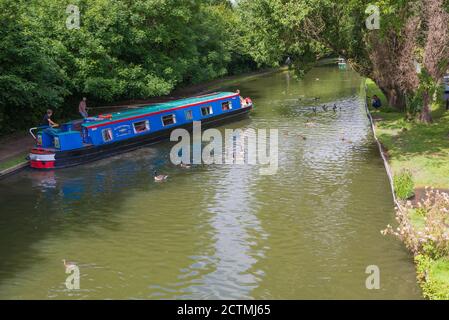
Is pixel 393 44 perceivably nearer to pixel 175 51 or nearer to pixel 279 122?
pixel 279 122

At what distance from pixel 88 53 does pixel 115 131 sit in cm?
818

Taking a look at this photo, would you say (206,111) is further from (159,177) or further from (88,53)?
(159,177)

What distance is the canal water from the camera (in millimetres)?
13547

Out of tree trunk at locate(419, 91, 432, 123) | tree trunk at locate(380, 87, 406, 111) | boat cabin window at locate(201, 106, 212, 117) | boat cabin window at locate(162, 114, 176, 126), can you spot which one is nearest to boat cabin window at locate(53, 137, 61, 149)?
boat cabin window at locate(162, 114, 176, 126)

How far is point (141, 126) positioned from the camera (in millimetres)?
29156

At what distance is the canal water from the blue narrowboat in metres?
0.80

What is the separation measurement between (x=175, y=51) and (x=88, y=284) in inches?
1237

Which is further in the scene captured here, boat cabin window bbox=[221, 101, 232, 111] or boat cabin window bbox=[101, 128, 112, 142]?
boat cabin window bbox=[221, 101, 232, 111]

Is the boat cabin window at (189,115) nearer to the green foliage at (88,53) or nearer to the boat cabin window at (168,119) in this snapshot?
the boat cabin window at (168,119)

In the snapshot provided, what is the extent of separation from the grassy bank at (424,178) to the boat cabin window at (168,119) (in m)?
11.8

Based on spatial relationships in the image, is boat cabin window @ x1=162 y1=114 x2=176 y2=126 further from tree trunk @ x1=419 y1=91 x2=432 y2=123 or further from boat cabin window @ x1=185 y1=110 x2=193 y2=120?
tree trunk @ x1=419 y1=91 x2=432 y2=123

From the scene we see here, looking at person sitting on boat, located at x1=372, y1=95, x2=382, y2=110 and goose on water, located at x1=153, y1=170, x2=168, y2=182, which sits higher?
person sitting on boat, located at x1=372, y1=95, x2=382, y2=110
